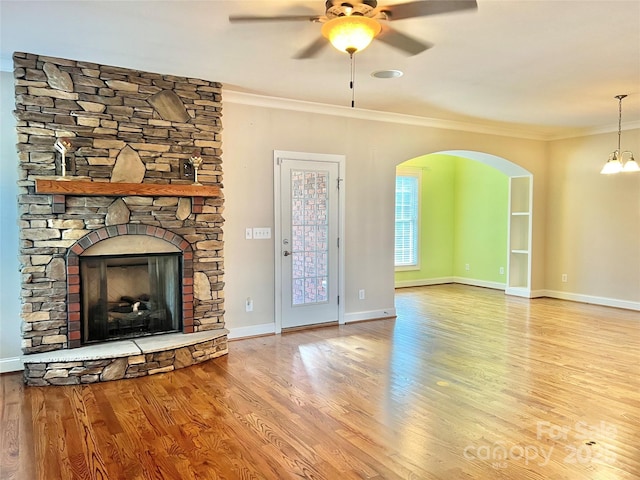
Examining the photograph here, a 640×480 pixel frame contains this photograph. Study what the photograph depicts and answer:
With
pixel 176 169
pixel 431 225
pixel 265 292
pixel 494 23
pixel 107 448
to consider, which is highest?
pixel 494 23

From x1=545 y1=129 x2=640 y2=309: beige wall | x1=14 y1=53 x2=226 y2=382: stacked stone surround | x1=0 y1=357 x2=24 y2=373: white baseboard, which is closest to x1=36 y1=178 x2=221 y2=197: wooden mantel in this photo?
x1=14 y1=53 x2=226 y2=382: stacked stone surround

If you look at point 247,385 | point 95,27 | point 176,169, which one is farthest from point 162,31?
point 247,385

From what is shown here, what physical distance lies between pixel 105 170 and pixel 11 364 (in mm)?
1875

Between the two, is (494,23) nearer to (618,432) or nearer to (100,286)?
(618,432)

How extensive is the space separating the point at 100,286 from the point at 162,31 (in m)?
2.31

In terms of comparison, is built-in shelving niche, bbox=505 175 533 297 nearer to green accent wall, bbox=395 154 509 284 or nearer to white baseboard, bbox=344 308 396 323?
green accent wall, bbox=395 154 509 284

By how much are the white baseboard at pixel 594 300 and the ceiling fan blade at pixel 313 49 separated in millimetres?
6052

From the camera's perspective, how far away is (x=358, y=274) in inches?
232

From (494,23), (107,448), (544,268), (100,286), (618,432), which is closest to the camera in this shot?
(107,448)

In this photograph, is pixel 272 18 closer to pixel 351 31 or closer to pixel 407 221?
pixel 351 31

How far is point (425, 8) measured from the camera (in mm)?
2740

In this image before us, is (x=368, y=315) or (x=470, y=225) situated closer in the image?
(x=368, y=315)

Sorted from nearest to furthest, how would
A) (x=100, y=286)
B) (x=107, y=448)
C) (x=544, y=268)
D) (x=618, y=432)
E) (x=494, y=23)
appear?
1. (x=107, y=448)
2. (x=618, y=432)
3. (x=494, y=23)
4. (x=100, y=286)
5. (x=544, y=268)

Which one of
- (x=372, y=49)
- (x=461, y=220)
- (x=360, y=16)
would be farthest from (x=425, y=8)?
(x=461, y=220)
